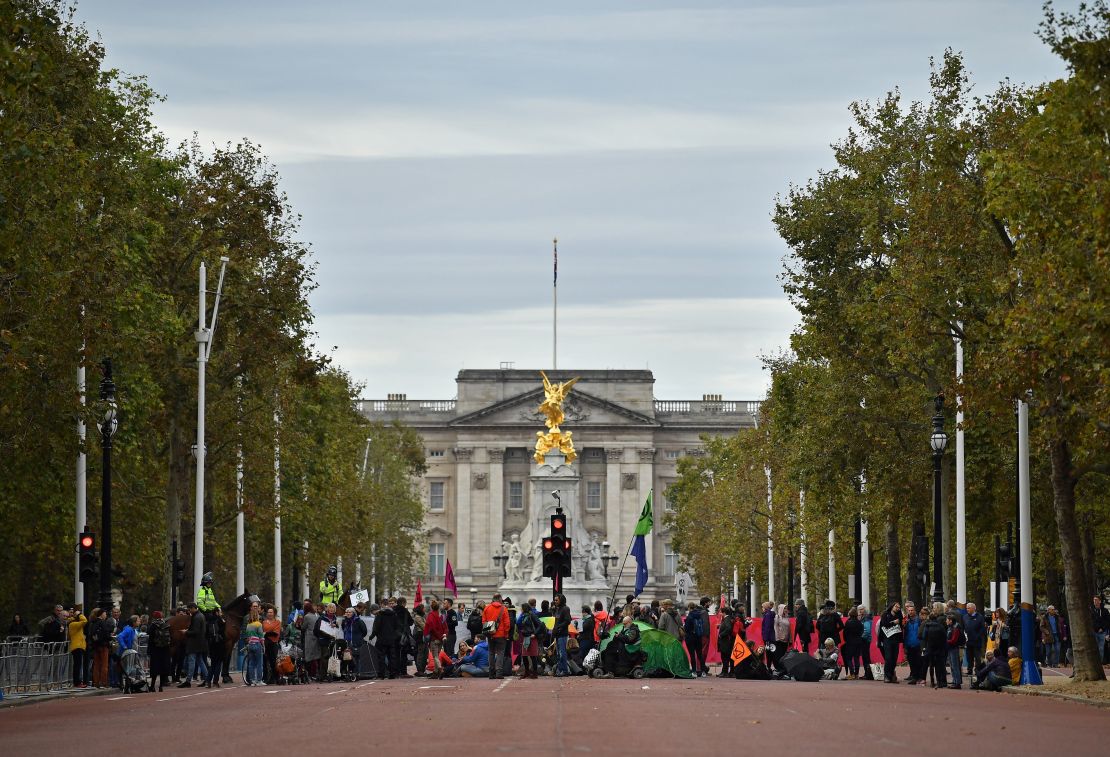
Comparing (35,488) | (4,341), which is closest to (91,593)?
(35,488)

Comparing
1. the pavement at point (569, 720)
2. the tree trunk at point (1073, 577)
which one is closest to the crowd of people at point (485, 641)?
the tree trunk at point (1073, 577)

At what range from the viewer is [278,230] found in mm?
61031

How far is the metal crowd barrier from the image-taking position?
39.1 m

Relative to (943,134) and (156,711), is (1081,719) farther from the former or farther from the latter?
(943,134)

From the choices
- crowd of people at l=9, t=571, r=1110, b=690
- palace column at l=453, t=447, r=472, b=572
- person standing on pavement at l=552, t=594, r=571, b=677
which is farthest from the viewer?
palace column at l=453, t=447, r=472, b=572

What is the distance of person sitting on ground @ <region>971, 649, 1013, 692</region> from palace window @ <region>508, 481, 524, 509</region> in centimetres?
14113

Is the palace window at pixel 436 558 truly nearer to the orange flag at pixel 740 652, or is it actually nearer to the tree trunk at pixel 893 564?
the tree trunk at pixel 893 564

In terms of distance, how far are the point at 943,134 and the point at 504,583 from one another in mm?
64639

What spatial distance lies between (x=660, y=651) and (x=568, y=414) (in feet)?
434

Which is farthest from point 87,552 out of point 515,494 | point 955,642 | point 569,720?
point 515,494

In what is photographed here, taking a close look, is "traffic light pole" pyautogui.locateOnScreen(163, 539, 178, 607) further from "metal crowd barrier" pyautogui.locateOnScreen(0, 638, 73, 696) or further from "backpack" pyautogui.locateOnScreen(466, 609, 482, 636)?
"metal crowd barrier" pyautogui.locateOnScreen(0, 638, 73, 696)

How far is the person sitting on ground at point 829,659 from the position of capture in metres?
47.8

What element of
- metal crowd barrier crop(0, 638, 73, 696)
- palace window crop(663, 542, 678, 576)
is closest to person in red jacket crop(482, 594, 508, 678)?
metal crowd barrier crop(0, 638, 73, 696)

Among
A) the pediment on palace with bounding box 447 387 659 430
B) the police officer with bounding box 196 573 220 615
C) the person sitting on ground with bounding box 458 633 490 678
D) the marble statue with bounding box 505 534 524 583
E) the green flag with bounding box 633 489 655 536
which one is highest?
the pediment on palace with bounding box 447 387 659 430
